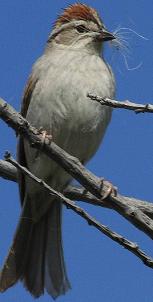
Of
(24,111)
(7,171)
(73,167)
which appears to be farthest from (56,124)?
(73,167)

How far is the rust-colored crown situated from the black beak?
0.18 meters

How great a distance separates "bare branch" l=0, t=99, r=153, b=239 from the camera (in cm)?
333

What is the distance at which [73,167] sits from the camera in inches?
144

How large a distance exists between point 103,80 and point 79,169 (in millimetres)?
1711

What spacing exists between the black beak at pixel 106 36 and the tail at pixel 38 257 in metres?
1.40

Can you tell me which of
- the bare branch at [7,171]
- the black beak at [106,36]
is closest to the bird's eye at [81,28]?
the black beak at [106,36]

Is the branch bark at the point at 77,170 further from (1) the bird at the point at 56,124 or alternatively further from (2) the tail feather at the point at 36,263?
(2) the tail feather at the point at 36,263

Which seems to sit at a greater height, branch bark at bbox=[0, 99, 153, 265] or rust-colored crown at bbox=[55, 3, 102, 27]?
rust-colored crown at bbox=[55, 3, 102, 27]

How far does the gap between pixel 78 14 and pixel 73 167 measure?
2.50 metres

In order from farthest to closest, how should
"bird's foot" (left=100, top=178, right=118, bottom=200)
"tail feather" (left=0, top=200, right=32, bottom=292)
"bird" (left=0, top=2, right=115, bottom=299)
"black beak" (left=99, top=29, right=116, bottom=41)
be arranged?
1. "black beak" (left=99, top=29, right=116, bottom=41)
2. "bird" (left=0, top=2, right=115, bottom=299)
3. "tail feather" (left=0, top=200, right=32, bottom=292)
4. "bird's foot" (left=100, top=178, right=118, bottom=200)

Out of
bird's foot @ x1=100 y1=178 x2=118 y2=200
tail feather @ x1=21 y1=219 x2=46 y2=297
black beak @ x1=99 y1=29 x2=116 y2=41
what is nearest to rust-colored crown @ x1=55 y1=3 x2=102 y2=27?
black beak @ x1=99 y1=29 x2=116 y2=41

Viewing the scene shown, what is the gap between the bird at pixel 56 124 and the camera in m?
5.05

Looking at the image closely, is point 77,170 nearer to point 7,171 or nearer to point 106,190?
point 106,190

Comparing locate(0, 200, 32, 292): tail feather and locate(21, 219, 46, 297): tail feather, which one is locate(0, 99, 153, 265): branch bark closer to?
locate(0, 200, 32, 292): tail feather
